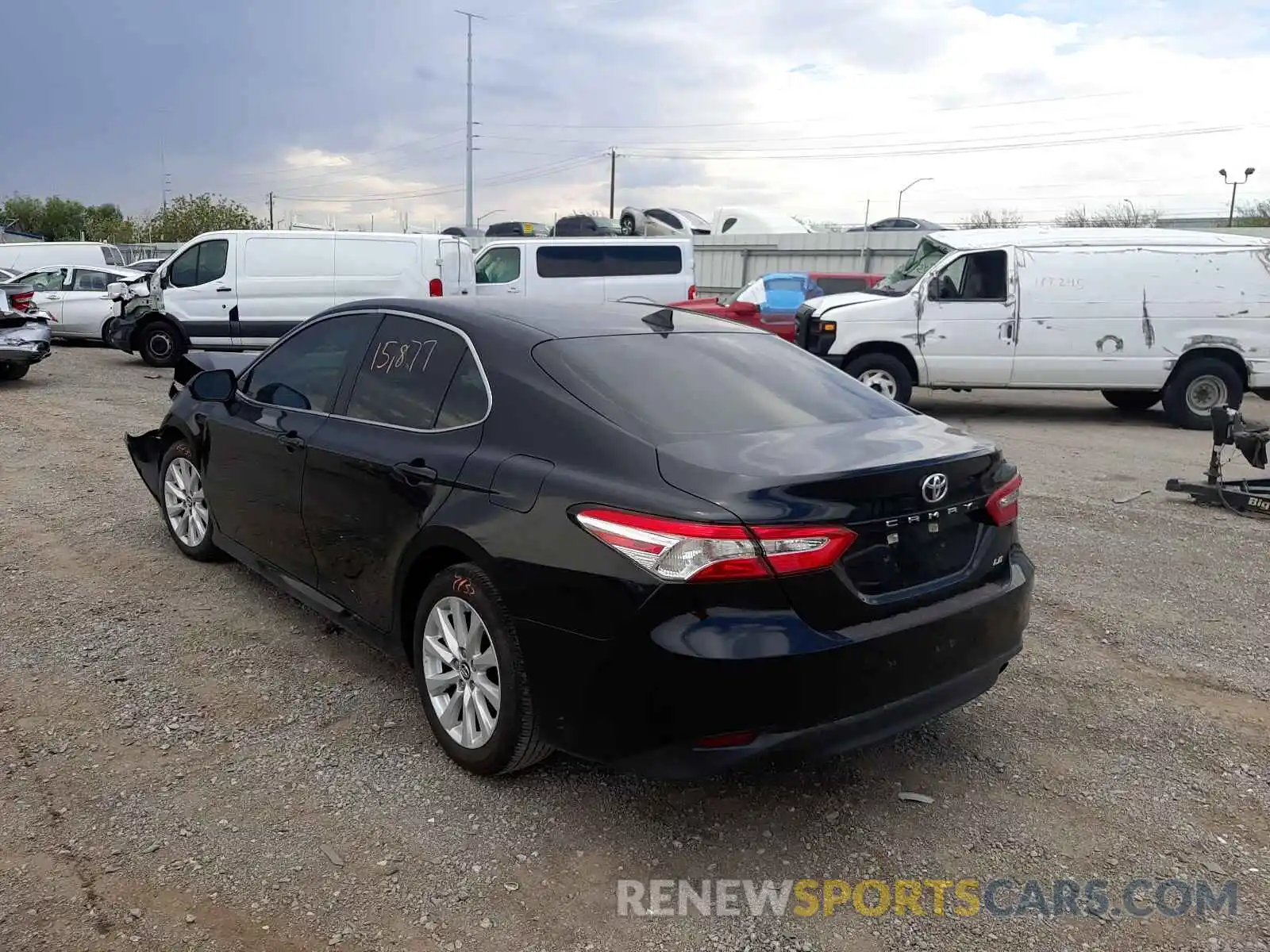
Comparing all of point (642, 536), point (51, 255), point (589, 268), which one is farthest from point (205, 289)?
point (51, 255)

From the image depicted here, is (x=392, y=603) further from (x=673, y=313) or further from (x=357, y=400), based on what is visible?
(x=673, y=313)

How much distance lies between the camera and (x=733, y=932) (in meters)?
2.57

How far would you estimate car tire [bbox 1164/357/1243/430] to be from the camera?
11.0m

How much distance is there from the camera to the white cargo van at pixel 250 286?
47.8ft

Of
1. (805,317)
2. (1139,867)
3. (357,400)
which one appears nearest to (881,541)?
(1139,867)

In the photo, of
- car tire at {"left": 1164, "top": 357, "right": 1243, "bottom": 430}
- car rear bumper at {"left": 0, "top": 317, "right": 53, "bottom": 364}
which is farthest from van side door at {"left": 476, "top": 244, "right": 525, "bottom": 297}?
car tire at {"left": 1164, "top": 357, "right": 1243, "bottom": 430}

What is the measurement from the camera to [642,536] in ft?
8.69

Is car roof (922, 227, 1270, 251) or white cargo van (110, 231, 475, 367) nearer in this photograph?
car roof (922, 227, 1270, 251)

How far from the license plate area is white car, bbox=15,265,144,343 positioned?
58.2ft

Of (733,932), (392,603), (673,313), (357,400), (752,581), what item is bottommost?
(733,932)

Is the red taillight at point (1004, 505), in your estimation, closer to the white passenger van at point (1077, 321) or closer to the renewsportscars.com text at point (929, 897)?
the renewsportscars.com text at point (929, 897)

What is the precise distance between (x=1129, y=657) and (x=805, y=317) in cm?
798

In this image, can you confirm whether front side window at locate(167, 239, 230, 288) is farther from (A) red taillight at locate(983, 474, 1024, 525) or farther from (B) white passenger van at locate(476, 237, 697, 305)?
(A) red taillight at locate(983, 474, 1024, 525)

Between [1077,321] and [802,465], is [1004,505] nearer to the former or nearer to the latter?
[802,465]
